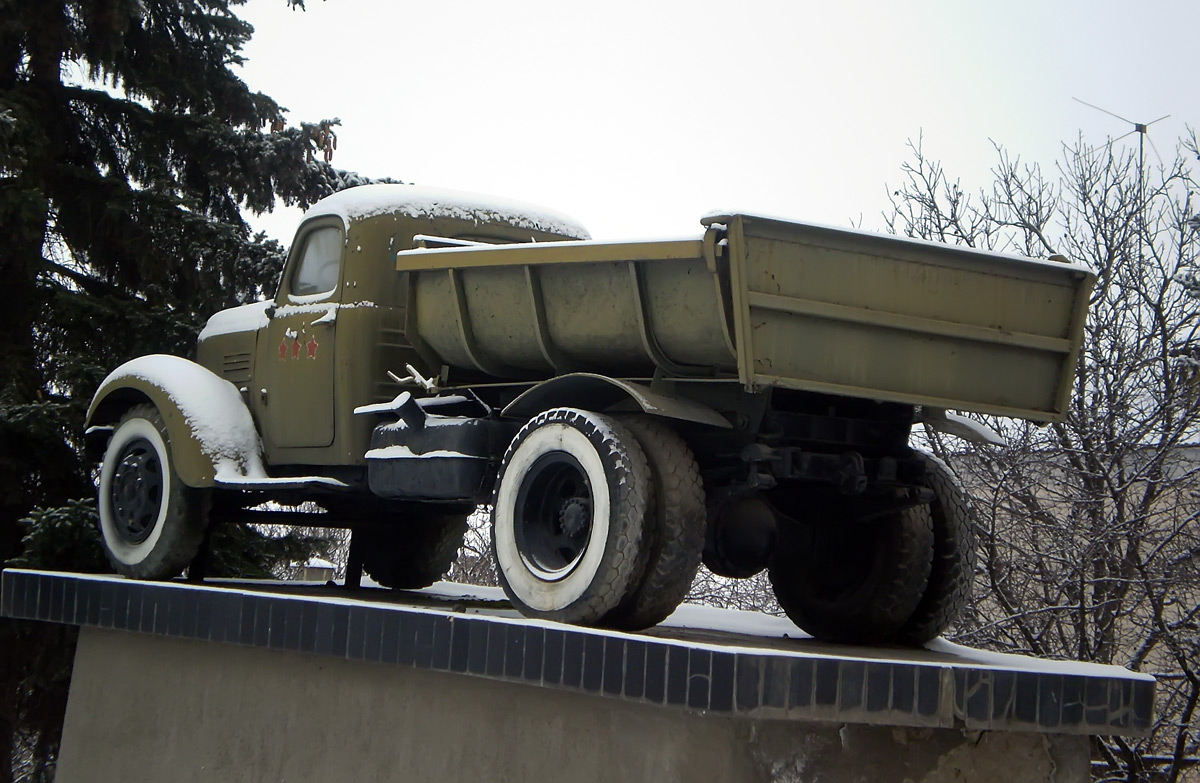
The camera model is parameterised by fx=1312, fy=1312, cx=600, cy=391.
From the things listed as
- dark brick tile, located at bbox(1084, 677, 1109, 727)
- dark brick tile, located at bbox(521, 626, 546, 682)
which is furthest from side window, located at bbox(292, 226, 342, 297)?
dark brick tile, located at bbox(1084, 677, 1109, 727)

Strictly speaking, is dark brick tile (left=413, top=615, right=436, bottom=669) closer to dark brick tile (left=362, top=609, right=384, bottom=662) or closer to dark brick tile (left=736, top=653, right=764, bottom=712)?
dark brick tile (left=362, top=609, right=384, bottom=662)

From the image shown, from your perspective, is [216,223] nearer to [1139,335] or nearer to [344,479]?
[344,479]

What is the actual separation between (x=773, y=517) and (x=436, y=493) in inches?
60.9

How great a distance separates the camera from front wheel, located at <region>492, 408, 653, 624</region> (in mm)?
5094

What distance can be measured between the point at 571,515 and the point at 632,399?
1.80 ft

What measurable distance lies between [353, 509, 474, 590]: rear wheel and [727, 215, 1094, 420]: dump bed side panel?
4470 mm

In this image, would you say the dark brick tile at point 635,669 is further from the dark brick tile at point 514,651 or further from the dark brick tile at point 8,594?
the dark brick tile at point 8,594

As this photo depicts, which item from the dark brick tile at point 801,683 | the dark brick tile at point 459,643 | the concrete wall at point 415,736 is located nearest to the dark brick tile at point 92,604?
the concrete wall at point 415,736

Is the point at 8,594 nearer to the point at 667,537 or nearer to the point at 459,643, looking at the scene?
the point at 459,643

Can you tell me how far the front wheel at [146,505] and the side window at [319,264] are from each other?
111 cm

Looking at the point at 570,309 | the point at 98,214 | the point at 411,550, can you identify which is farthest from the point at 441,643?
the point at 98,214

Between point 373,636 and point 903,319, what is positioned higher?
point 903,319

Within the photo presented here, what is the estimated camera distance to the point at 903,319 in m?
5.19

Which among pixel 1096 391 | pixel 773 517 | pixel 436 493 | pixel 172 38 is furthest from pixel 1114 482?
pixel 172 38
